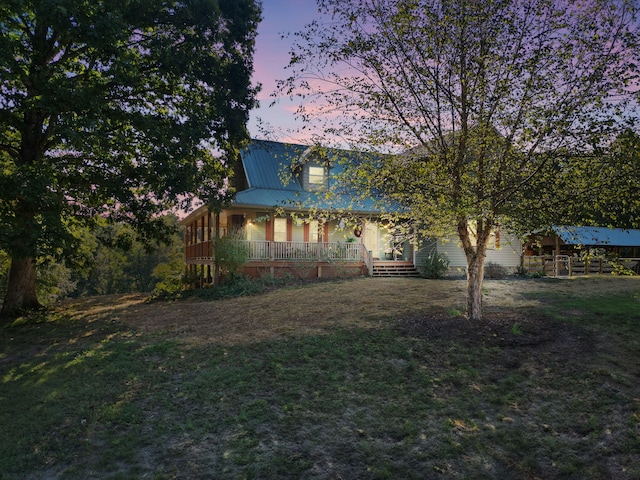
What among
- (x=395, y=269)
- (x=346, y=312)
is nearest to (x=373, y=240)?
(x=395, y=269)

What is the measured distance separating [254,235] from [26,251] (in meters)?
11.6

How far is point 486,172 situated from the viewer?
841 centimetres

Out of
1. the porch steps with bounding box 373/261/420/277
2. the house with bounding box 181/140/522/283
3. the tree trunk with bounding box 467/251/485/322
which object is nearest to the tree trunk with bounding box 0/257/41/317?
the house with bounding box 181/140/522/283

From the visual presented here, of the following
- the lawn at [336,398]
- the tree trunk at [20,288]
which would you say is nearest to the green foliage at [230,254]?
the tree trunk at [20,288]

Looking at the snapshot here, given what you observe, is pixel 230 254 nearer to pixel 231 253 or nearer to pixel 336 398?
pixel 231 253

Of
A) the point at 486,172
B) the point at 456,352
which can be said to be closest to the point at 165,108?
the point at 486,172

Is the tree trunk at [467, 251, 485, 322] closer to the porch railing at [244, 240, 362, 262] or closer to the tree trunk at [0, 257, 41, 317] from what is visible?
the porch railing at [244, 240, 362, 262]

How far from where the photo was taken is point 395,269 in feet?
70.4

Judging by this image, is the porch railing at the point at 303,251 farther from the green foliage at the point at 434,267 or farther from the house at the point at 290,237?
the green foliage at the point at 434,267

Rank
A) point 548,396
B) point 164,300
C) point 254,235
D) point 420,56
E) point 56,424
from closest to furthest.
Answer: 1. point 56,424
2. point 548,396
3. point 420,56
4. point 164,300
5. point 254,235

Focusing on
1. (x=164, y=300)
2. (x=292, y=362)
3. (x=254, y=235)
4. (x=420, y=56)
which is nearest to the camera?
(x=292, y=362)

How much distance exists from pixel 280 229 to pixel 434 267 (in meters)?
7.83

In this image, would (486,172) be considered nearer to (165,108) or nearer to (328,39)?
(328,39)

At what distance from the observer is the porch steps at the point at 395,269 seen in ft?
69.1
